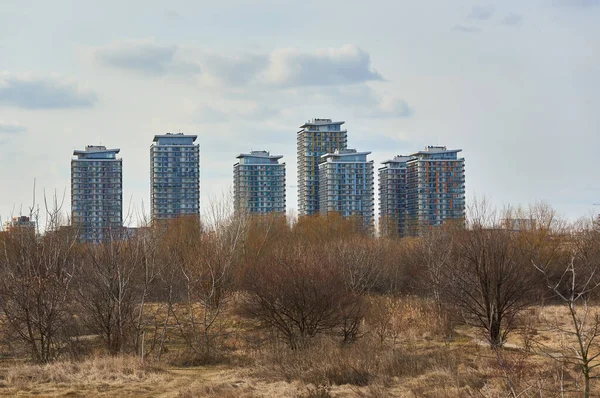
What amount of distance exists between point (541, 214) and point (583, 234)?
276 inches

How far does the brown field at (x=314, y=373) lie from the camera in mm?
12995

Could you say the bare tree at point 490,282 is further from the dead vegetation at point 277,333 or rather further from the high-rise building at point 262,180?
the high-rise building at point 262,180

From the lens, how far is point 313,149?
351ft

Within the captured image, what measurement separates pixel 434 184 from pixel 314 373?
8470 cm

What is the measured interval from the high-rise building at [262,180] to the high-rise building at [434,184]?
18733 mm

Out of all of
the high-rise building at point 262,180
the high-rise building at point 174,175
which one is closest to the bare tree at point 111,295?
the high-rise building at point 174,175

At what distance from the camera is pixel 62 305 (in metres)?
18.9

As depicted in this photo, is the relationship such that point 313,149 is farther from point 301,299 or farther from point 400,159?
point 301,299

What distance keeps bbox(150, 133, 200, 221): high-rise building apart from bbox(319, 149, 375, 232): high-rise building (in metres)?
18.3

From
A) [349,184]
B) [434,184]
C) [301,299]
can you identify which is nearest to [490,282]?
[301,299]

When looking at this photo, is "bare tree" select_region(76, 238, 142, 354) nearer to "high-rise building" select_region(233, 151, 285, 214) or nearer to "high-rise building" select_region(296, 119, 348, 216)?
"high-rise building" select_region(233, 151, 285, 214)

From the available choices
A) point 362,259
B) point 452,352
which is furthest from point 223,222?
point 452,352

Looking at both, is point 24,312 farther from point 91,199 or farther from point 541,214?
point 91,199

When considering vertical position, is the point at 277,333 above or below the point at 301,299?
below
